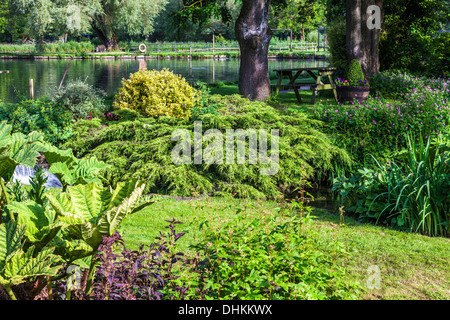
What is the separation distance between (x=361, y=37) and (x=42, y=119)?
9.48m

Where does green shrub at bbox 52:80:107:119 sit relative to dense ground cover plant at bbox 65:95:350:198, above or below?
above

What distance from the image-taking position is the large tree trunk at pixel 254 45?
34.2 feet

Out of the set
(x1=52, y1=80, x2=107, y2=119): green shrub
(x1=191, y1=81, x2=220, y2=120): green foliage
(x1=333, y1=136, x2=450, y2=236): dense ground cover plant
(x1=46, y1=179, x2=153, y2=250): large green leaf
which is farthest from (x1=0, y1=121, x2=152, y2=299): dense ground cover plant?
(x1=52, y1=80, x2=107, y2=119): green shrub

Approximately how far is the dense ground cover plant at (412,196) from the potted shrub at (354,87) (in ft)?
17.0

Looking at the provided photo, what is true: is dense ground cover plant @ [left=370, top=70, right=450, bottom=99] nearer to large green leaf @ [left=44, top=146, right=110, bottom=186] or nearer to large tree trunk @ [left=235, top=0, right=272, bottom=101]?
large tree trunk @ [left=235, top=0, right=272, bottom=101]

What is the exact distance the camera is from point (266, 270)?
2.71m

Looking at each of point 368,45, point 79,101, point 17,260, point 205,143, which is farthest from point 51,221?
point 368,45

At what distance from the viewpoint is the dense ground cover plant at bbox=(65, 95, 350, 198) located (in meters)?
6.23

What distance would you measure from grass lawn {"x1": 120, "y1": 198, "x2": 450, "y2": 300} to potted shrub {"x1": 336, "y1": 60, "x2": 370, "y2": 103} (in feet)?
18.7

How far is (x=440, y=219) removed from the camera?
482cm

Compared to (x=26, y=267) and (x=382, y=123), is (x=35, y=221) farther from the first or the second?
(x=382, y=123)

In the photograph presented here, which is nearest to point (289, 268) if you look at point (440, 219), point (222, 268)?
point (222, 268)

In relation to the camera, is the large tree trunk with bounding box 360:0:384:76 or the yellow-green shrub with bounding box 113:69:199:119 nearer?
the yellow-green shrub with bounding box 113:69:199:119

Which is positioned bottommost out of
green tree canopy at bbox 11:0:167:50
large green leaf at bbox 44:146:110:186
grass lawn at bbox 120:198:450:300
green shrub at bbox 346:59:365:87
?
grass lawn at bbox 120:198:450:300
